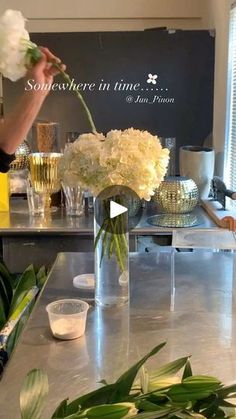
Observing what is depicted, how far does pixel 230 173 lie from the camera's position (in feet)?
10.2

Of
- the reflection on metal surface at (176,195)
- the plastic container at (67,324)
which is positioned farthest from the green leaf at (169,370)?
the reflection on metal surface at (176,195)

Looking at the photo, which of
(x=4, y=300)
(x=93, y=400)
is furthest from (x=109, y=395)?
(x=4, y=300)

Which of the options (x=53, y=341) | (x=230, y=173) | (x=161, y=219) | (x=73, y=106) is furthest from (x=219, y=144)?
(x=53, y=341)

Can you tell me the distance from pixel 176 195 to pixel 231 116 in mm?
992

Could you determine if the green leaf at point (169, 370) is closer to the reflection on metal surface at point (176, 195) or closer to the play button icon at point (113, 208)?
the play button icon at point (113, 208)

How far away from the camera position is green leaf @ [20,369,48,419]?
792 mm

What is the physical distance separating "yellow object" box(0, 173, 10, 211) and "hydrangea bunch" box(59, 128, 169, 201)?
42.6 inches

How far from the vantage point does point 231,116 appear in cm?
312

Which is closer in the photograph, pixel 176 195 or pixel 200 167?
pixel 176 195

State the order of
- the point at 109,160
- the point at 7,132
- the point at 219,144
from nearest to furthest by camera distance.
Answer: the point at 109,160 → the point at 7,132 → the point at 219,144

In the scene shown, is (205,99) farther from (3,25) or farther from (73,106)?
(3,25)

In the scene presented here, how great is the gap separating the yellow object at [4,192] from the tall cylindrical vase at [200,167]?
834mm

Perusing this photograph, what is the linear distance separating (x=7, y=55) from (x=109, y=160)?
1.01ft

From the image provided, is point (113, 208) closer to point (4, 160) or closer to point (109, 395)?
point (4, 160)
